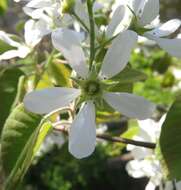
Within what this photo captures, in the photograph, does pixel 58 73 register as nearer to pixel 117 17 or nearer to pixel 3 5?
pixel 117 17

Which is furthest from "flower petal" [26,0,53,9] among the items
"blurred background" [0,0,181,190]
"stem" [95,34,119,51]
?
"blurred background" [0,0,181,190]

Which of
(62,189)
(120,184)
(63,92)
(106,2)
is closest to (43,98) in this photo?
(63,92)

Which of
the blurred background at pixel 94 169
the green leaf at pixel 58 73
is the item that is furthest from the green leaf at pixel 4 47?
the blurred background at pixel 94 169

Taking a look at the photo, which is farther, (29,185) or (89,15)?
(29,185)

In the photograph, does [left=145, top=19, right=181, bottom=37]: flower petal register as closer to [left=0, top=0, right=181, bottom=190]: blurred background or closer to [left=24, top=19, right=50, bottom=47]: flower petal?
[left=24, top=19, right=50, bottom=47]: flower petal

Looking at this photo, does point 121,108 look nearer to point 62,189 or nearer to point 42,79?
point 42,79

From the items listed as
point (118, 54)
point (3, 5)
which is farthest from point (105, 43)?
point (3, 5)
